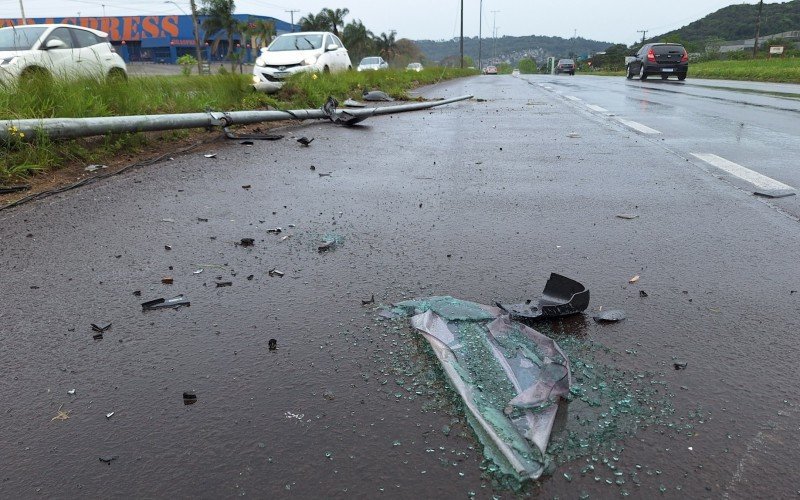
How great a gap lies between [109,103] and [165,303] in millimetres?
4946

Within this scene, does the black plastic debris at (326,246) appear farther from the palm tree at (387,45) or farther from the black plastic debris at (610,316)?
the palm tree at (387,45)

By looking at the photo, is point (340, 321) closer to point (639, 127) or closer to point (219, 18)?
point (639, 127)

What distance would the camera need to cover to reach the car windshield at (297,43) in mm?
16444

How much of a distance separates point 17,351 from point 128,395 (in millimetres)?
644

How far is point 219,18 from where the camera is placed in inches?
2648

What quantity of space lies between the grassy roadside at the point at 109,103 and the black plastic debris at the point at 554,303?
14.1 ft

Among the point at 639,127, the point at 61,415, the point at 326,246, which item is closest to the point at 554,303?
the point at 326,246

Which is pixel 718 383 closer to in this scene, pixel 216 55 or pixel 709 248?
pixel 709 248

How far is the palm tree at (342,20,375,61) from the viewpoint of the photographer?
79.4 m

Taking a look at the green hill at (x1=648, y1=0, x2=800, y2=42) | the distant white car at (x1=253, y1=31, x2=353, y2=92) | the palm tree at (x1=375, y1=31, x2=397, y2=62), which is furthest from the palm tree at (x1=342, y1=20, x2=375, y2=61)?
the distant white car at (x1=253, y1=31, x2=353, y2=92)

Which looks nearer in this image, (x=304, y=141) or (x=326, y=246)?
(x=326, y=246)

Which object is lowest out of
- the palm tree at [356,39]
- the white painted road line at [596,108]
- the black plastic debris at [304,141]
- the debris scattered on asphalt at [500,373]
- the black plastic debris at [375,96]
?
the debris scattered on asphalt at [500,373]

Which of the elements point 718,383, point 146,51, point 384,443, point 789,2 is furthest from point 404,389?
point 789,2

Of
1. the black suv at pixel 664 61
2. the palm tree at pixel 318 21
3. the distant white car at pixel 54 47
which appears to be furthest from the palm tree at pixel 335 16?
the distant white car at pixel 54 47
